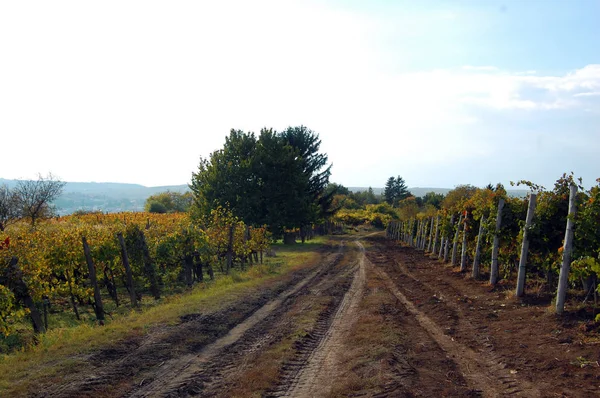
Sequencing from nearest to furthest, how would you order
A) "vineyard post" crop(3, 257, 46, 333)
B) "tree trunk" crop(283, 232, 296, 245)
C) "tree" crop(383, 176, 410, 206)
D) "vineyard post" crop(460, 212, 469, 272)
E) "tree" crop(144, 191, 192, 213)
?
"vineyard post" crop(3, 257, 46, 333) → "vineyard post" crop(460, 212, 469, 272) → "tree trunk" crop(283, 232, 296, 245) → "tree" crop(144, 191, 192, 213) → "tree" crop(383, 176, 410, 206)

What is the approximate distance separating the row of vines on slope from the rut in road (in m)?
4.72

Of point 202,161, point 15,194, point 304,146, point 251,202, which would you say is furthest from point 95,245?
point 304,146

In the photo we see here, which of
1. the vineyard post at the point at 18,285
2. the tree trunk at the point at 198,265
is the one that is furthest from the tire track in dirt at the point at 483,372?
the tree trunk at the point at 198,265

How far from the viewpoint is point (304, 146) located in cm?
5075

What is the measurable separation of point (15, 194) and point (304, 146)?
29397mm

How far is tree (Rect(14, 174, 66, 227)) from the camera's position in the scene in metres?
41.8

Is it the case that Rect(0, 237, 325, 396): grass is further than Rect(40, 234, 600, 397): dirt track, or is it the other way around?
Rect(0, 237, 325, 396): grass

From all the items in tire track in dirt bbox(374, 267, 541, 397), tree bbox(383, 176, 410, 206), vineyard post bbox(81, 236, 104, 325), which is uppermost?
tree bbox(383, 176, 410, 206)

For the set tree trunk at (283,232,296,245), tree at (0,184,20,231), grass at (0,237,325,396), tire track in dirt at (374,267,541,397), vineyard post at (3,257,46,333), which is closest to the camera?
tire track in dirt at (374,267,541,397)

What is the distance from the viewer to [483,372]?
7.02 m

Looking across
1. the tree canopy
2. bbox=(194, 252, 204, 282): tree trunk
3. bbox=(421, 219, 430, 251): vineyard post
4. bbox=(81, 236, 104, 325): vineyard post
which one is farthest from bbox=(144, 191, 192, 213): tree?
bbox=(81, 236, 104, 325): vineyard post

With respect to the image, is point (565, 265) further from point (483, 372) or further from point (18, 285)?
point (18, 285)

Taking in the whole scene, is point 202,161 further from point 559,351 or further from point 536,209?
point 559,351

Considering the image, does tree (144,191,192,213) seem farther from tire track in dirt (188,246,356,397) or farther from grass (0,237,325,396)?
tire track in dirt (188,246,356,397)
